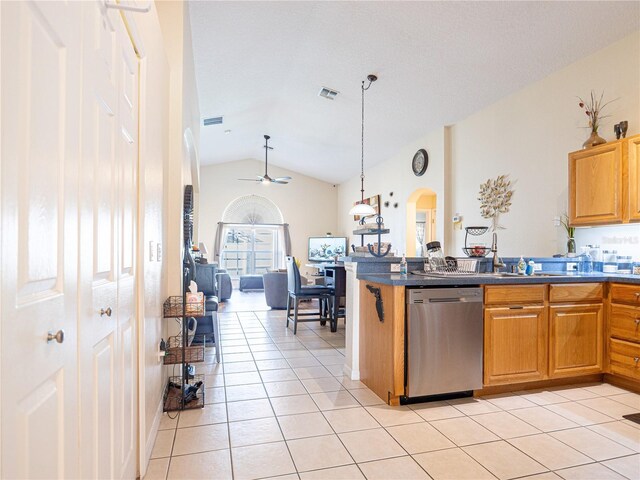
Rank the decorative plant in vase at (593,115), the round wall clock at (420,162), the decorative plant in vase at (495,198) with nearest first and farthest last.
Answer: the decorative plant in vase at (593,115), the decorative plant in vase at (495,198), the round wall clock at (420,162)

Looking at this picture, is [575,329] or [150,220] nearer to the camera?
[150,220]

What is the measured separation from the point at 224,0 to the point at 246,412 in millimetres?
3551

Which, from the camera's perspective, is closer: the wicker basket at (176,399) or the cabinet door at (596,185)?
the wicker basket at (176,399)

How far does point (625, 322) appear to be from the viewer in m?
→ 2.82

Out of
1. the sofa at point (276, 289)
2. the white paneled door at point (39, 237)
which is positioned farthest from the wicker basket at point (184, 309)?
the sofa at point (276, 289)

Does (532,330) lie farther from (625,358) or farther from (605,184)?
(605,184)

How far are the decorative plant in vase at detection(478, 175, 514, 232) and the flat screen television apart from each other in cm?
540

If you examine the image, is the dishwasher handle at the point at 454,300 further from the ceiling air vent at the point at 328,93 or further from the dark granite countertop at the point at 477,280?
the ceiling air vent at the point at 328,93

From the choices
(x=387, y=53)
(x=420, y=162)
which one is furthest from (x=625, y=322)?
(x=420, y=162)

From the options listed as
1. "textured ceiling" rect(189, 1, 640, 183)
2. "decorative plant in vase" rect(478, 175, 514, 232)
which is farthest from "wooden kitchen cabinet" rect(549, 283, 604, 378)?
"textured ceiling" rect(189, 1, 640, 183)

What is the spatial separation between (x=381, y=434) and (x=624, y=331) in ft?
7.09

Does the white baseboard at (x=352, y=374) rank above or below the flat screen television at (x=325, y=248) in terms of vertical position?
below

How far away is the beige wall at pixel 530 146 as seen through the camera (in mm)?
3375

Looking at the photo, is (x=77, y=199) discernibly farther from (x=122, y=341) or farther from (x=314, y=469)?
(x=314, y=469)
